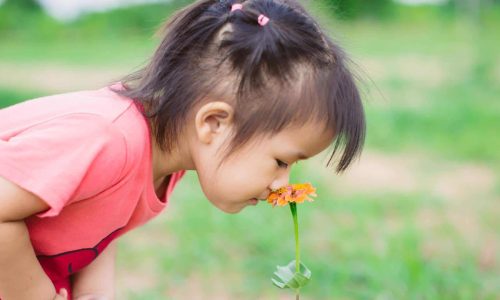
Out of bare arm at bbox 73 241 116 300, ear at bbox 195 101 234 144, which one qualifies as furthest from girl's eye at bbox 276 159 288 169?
bare arm at bbox 73 241 116 300

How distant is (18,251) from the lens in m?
1.36

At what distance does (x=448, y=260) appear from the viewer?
8.20 feet

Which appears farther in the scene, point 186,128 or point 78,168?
point 186,128

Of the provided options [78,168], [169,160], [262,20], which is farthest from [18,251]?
[262,20]

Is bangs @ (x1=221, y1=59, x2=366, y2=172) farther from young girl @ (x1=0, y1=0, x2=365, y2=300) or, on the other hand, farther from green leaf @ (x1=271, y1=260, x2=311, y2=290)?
green leaf @ (x1=271, y1=260, x2=311, y2=290)

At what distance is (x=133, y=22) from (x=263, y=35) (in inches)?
471

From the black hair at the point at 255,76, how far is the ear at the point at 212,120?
0.02m

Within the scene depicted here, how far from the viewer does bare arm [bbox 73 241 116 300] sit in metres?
1.75

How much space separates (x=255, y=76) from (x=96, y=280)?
0.70 m

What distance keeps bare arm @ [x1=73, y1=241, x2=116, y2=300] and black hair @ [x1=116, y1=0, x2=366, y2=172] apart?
424 millimetres

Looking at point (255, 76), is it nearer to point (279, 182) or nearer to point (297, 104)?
point (297, 104)

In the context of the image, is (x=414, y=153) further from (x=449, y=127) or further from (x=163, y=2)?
(x=163, y=2)

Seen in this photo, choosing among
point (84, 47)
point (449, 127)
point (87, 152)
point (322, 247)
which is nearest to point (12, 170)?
point (87, 152)

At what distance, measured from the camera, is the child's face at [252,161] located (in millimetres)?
1423
